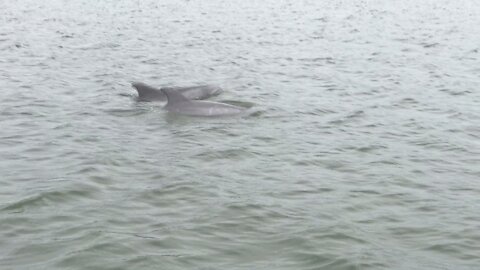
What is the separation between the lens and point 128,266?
8938 millimetres

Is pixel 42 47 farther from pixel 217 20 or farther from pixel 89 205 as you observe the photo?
pixel 89 205

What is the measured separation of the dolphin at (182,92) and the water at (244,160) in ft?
1.62

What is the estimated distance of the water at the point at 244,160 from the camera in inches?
379

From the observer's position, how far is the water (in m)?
9.62

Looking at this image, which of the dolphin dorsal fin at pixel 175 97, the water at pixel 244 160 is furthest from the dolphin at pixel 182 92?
the water at pixel 244 160

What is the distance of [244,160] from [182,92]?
20.0 feet

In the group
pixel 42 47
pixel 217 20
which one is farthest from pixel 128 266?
pixel 217 20

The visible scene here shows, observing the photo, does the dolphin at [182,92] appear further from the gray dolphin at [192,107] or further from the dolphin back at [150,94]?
the gray dolphin at [192,107]

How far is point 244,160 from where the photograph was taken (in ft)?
45.7

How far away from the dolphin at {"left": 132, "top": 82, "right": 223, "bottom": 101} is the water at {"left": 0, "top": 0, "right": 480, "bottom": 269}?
49 centimetres

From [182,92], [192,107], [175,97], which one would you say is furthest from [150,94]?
[192,107]

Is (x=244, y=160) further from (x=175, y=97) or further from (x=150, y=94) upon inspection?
(x=150, y=94)

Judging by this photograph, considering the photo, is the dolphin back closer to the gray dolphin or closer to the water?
the water

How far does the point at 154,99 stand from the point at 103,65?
274 inches
